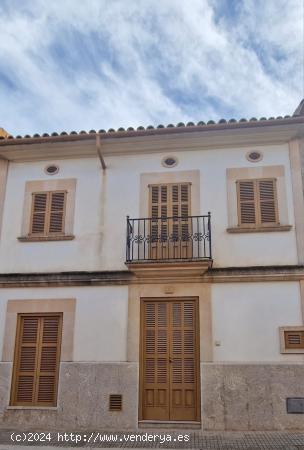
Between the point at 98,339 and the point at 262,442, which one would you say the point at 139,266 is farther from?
the point at 262,442

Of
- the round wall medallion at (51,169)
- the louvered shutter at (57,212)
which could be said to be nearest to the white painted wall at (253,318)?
the louvered shutter at (57,212)

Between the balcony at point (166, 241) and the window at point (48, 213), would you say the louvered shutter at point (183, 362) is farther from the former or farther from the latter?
the window at point (48, 213)

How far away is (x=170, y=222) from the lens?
1006cm

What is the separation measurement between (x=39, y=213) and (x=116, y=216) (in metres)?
1.88

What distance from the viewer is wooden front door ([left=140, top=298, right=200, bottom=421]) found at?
904 centimetres

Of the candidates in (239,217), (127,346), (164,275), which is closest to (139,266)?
(164,275)

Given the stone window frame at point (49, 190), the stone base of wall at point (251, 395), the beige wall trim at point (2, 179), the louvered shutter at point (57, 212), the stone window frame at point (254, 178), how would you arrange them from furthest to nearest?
the beige wall trim at point (2, 179), the louvered shutter at point (57, 212), the stone window frame at point (49, 190), the stone window frame at point (254, 178), the stone base of wall at point (251, 395)

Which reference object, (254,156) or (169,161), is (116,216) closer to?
(169,161)

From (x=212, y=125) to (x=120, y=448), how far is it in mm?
6651

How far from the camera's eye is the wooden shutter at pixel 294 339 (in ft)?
29.2

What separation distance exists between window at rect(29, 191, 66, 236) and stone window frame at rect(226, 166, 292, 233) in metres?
3.85

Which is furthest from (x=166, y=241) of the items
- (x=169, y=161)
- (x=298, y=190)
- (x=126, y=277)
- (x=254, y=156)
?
(x=298, y=190)

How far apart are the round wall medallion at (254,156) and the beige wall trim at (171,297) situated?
307cm

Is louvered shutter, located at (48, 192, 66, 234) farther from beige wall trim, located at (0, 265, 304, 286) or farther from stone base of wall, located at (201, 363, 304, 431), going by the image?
stone base of wall, located at (201, 363, 304, 431)
